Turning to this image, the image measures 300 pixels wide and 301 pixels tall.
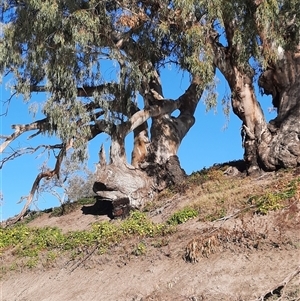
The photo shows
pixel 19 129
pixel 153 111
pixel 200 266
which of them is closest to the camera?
pixel 200 266

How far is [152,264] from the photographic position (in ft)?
36.9

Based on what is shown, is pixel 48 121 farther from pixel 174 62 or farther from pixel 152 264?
pixel 152 264

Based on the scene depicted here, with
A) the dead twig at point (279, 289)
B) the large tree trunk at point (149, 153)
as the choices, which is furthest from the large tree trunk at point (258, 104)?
the dead twig at point (279, 289)

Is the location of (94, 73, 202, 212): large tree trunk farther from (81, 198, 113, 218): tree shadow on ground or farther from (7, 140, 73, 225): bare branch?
(7, 140, 73, 225): bare branch

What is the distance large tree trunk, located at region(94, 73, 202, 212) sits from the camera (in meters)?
16.1

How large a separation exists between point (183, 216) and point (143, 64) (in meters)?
5.27

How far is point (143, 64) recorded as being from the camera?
16.2m

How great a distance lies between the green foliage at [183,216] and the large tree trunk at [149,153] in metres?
2.89

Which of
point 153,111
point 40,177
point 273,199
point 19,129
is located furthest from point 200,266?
point 40,177

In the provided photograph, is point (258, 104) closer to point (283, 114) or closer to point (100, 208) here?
point (283, 114)

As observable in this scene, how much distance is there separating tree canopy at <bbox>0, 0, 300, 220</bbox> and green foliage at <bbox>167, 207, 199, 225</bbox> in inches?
118

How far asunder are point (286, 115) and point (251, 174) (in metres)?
2.00

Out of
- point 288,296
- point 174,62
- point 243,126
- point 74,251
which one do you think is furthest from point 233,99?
point 288,296

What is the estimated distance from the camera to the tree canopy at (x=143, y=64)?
14680 millimetres
